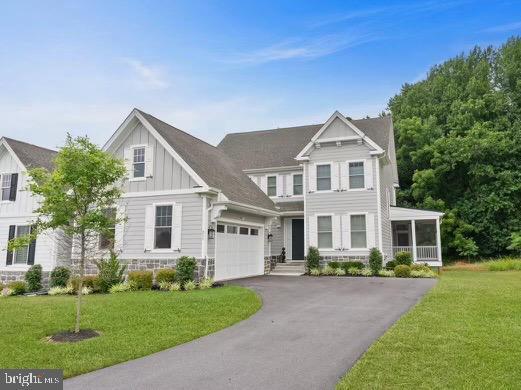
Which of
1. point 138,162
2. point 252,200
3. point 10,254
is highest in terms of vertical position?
point 138,162

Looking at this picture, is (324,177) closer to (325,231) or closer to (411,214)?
(325,231)

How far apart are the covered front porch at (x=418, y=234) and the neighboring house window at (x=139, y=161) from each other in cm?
1349

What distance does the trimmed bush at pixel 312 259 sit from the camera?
19391 millimetres

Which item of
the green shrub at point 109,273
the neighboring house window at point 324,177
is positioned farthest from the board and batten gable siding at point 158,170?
the neighboring house window at point 324,177

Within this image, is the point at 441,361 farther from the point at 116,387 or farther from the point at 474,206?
the point at 474,206

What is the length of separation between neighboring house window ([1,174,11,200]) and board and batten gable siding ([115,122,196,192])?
5785mm

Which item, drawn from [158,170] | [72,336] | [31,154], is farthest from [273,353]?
[31,154]

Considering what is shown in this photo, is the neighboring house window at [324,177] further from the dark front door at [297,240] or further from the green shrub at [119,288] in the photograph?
the green shrub at [119,288]

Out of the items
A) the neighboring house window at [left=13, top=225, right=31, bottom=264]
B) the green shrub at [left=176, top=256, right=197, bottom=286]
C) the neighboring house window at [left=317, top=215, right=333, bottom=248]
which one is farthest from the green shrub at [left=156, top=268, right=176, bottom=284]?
the neighboring house window at [left=317, top=215, right=333, bottom=248]

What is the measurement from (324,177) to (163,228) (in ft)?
29.5

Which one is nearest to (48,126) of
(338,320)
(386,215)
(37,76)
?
(37,76)

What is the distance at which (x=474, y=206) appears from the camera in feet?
96.0

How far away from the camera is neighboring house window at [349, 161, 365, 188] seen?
65.2 ft

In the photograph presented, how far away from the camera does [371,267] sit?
18453 millimetres
